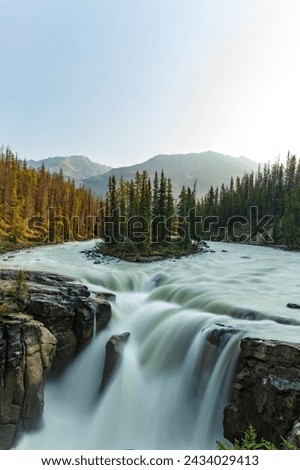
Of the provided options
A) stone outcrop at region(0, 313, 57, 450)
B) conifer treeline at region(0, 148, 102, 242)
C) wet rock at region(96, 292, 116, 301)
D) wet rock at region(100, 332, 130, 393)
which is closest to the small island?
conifer treeline at region(0, 148, 102, 242)

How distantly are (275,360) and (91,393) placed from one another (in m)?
8.44

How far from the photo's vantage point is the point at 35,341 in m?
11.8

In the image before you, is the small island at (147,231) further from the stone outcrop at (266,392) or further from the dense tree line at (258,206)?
the dense tree line at (258,206)

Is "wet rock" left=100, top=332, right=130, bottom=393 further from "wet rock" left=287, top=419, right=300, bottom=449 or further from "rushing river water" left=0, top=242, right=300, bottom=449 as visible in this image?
"wet rock" left=287, top=419, right=300, bottom=449

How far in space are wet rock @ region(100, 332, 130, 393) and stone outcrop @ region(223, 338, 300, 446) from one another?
5.74m

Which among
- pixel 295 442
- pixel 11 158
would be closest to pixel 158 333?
pixel 295 442

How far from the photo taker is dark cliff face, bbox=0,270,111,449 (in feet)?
35.1

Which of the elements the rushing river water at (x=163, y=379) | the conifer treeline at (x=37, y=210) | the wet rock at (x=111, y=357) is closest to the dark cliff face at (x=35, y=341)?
the rushing river water at (x=163, y=379)

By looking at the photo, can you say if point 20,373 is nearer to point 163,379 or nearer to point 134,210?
point 163,379

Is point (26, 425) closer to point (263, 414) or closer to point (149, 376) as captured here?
point (149, 376)

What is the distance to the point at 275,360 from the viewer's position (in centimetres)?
1002

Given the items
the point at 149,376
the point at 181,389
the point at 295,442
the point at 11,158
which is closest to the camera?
the point at 295,442

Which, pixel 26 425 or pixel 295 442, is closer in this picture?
pixel 295 442

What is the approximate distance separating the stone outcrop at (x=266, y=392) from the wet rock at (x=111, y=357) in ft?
18.8
